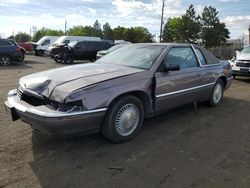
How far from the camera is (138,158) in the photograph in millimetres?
3936

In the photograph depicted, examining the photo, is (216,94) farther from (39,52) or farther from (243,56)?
(39,52)

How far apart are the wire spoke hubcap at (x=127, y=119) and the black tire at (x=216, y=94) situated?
2713mm

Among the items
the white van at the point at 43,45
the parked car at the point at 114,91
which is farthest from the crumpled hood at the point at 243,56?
the white van at the point at 43,45

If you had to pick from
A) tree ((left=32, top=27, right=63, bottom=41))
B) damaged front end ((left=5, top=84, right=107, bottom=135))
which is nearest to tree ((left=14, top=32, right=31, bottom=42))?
tree ((left=32, top=27, right=63, bottom=41))

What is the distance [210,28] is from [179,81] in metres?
55.0

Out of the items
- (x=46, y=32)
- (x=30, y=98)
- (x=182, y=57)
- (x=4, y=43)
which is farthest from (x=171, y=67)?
(x=46, y=32)

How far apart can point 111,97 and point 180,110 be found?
9.13ft

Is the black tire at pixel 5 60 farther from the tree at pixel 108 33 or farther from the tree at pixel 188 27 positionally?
the tree at pixel 108 33

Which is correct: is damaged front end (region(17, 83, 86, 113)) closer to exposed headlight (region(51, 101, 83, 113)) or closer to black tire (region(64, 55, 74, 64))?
exposed headlight (region(51, 101, 83, 113))

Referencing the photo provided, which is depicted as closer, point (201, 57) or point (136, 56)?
point (136, 56)

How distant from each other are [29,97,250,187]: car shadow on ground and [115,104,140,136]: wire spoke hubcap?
0.20 meters

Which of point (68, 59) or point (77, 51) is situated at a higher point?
point (77, 51)

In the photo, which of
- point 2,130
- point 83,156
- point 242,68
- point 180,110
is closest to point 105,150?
point 83,156

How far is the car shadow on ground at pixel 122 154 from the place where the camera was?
342cm
